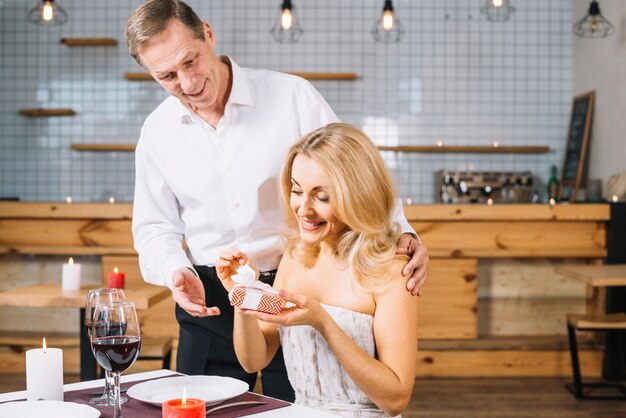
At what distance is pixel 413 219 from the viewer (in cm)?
443

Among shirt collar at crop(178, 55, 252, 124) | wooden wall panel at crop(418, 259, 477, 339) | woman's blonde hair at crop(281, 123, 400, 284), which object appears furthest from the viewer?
wooden wall panel at crop(418, 259, 477, 339)

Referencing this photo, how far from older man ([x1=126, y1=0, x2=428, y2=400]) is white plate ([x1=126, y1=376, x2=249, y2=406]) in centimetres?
57

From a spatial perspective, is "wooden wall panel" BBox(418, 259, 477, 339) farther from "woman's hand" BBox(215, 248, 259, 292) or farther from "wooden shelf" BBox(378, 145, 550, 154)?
"woman's hand" BBox(215, 248, 259, 292)

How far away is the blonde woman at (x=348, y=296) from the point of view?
1.68 metres

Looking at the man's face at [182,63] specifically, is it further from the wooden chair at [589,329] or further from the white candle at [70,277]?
the wooden chair at [589,329]

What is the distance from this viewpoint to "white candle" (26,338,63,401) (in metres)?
1.44

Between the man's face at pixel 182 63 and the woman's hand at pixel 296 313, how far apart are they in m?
0.65

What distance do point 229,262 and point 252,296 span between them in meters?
0.20

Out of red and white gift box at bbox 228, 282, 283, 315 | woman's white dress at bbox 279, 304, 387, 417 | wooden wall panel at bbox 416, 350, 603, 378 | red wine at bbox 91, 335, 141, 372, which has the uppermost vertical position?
red and white gift box at bbox 228, 282, 283, 315

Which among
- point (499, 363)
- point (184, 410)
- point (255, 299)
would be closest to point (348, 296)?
point (255, 299)

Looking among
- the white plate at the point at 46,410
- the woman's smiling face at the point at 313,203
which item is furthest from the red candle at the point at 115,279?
the white plate at the point at 46,410

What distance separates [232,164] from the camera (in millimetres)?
2119

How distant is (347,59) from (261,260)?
13.5 feet

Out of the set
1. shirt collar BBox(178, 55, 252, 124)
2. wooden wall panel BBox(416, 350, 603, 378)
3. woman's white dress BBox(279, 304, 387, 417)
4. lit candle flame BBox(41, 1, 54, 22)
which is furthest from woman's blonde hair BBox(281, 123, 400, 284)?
lit candle flame BBox(41, 1, 54, 22)
